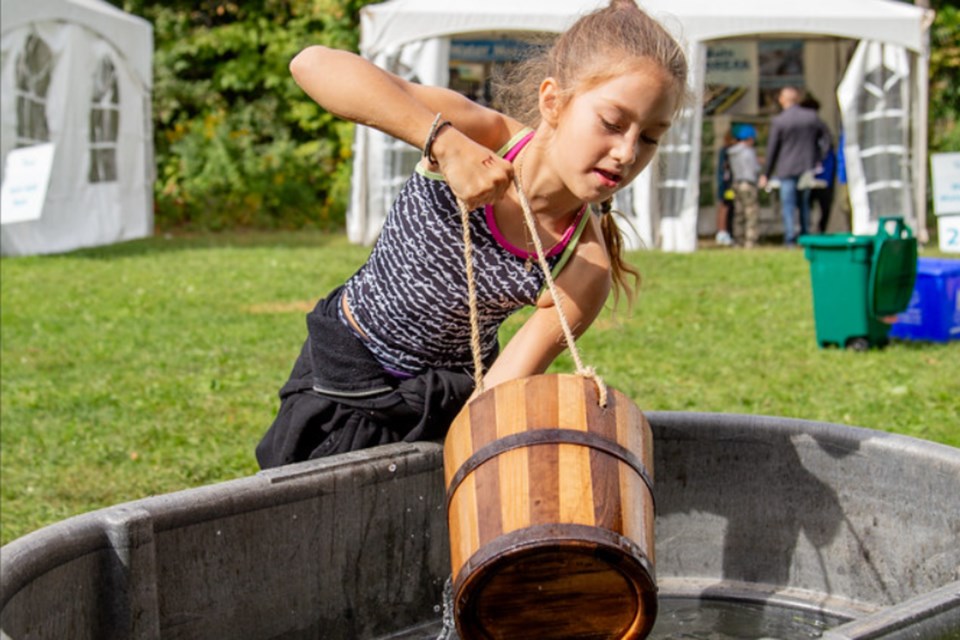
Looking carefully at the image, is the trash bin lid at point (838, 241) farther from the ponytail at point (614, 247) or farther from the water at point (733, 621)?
the ponytail at point (614, 247)

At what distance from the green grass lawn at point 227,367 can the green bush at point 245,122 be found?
593 centimetres

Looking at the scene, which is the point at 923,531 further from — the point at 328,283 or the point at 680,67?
the point at 328,283

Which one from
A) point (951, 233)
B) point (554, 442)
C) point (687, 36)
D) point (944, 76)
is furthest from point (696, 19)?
point (554, 442)

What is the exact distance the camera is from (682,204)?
1438 centimetres

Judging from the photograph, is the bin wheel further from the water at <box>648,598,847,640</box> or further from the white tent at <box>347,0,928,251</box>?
the white tent at <box>347,0,928,251</box>

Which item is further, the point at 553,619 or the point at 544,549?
the point at 553,619

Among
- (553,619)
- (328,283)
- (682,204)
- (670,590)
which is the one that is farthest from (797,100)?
(553,619)

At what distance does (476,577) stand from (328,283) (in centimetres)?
908

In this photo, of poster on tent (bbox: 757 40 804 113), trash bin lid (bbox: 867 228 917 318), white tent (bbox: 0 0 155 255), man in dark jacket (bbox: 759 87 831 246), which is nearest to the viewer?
trash bin lid (bbox: 867 228 917 318)

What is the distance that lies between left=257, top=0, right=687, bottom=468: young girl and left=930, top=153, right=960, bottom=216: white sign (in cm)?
876

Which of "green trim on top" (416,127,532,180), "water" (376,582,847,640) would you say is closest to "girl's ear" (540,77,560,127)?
"green trim on top" (416,127,532,180)

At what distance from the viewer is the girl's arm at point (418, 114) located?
8.05 feet

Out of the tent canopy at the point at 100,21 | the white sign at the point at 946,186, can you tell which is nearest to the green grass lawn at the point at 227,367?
the white sign at the point at 946,186

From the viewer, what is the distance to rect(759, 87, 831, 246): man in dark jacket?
14.6 metres
